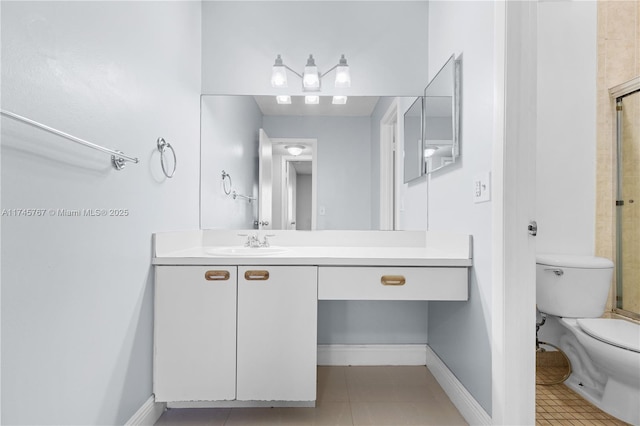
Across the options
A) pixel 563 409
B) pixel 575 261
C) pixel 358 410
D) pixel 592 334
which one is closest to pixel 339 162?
pixel 358 410

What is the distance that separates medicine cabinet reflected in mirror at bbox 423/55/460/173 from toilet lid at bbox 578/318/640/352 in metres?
1.12

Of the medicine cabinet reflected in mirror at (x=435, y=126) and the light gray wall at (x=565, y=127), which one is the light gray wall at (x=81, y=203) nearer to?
the medicine cabinet reflected in mirror at (x=435, y=126)

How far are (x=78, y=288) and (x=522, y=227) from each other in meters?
1.54

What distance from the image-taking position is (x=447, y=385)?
184cm

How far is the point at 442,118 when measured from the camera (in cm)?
189

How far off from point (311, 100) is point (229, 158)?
2.04 feet

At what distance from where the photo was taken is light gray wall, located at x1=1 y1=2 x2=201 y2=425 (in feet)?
2.91

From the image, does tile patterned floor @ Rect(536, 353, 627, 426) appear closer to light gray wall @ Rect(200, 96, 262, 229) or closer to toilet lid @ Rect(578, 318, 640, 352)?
toilet lid @ Rect(578, 318, 640, 352)

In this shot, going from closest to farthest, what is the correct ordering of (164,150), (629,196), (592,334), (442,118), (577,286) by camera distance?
1. (164,150)
2. (592,334)
3. (442,118)
4. (577,286)
5. (629,196)

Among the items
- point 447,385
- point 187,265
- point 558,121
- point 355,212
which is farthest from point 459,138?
point 187,265

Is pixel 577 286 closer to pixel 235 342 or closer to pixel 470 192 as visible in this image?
pixel 470 192

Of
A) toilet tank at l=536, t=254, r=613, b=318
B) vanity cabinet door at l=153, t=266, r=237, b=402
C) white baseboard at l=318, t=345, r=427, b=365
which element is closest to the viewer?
vanity cabinet door at l=153, t=266, r=237, b=402

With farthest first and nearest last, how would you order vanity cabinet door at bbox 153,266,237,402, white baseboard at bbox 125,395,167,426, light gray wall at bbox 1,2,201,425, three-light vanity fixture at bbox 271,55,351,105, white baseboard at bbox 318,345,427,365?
white baseboard at bbox 318,345,427,365 < three-light vanity fixture at bbox 271,55,351,105 < vanity cabinet door at bbox 153,266,237,402 < white baseboard at bbox 125,395,167,426 < light gray wall at bbox 1,2,201,425

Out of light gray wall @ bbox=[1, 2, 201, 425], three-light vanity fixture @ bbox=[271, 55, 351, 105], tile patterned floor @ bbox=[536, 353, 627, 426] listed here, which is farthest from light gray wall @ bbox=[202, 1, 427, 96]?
tile patterned floor @ bbox=[536, 353, 627, 426]
